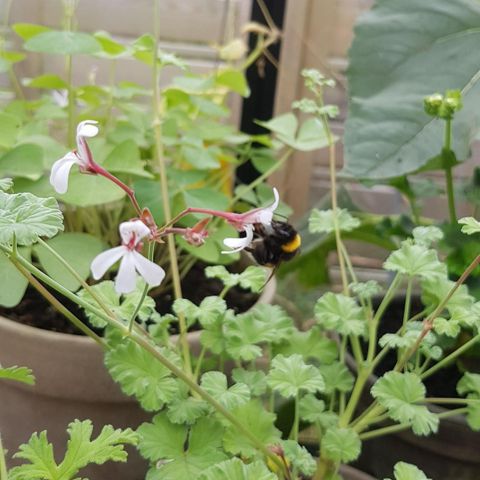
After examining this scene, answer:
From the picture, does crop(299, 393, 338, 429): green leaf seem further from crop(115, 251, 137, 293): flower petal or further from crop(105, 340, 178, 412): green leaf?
crop(115, 251, 137, 293): flower petal

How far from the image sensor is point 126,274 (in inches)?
15.2

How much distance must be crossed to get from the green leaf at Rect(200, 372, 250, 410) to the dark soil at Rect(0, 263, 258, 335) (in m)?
0.23

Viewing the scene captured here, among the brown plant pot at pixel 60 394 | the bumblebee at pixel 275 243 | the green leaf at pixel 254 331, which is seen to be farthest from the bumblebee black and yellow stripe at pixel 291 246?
the brown plant pot at pixel 60 394

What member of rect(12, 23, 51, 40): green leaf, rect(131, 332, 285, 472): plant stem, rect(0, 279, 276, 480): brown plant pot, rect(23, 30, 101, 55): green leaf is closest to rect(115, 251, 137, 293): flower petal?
rect(131, 332, 285, 472): plant stem

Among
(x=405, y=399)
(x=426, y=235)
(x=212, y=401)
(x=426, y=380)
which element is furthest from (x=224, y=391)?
(x=426, y=380)

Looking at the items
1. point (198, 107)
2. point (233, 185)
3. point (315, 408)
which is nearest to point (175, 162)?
point (198, 107)

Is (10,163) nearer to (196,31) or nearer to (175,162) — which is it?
(175,162)

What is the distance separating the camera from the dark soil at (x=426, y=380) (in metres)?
0.82

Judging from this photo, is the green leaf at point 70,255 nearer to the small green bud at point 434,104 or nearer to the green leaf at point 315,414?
the green leaf at point 315,414

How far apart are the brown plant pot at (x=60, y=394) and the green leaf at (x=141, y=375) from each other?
0.15 metres

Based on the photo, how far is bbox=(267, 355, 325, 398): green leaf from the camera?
21.8 inches

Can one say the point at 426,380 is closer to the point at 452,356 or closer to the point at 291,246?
the point at 452,356

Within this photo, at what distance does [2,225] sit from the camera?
438mm

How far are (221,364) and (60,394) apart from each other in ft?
0.58
